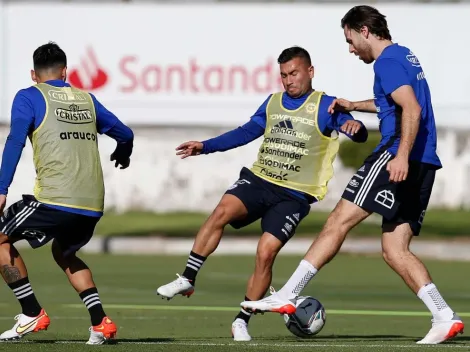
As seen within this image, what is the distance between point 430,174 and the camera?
32.7 ft

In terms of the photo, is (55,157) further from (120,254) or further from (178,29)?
(178,29)

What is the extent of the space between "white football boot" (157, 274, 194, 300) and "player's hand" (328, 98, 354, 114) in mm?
1805

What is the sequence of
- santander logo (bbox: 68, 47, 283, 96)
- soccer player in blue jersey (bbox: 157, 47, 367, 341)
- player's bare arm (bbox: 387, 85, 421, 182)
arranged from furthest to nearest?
santander logo (bbox: 68, 47, 283, 96), soccer player in blue jersey (bbox: 157, 47, 367, 341), player's bare arm (bbox: 387, 85, 421, 182)

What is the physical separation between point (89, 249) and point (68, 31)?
9.63 metres

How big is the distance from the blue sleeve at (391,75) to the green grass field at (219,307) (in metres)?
1.87

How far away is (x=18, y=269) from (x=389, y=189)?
2.78m

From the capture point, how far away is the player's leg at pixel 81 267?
947 cm

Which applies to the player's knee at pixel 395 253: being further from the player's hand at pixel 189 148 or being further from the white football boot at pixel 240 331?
the player's hand at pixel 189 148

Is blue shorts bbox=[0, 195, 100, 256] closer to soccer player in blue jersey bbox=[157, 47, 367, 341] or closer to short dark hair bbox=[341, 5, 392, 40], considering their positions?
soccer player in blue jersey bbox=[157, 47, 367, 341]

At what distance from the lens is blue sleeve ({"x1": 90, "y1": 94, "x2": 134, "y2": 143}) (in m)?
9.83

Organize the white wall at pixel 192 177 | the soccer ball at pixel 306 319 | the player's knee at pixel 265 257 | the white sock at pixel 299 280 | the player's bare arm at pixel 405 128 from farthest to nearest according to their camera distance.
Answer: the white wall at pixel 192 177 < the player's knee at pixel 265 257 < the soccer ball at pixel 306 319 < the white sock at pixel 299 280 < the player's bare arm at pixel 405 128

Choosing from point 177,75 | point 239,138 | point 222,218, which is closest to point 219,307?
point 239,138

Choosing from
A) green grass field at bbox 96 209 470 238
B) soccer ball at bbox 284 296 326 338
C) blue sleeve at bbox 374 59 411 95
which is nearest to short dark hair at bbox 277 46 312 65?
blue sleeve at bbox 374 59 411 95

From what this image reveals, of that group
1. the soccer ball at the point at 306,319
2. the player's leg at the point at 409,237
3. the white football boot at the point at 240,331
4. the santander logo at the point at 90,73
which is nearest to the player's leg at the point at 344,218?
the player's leg at the point at 409,237
